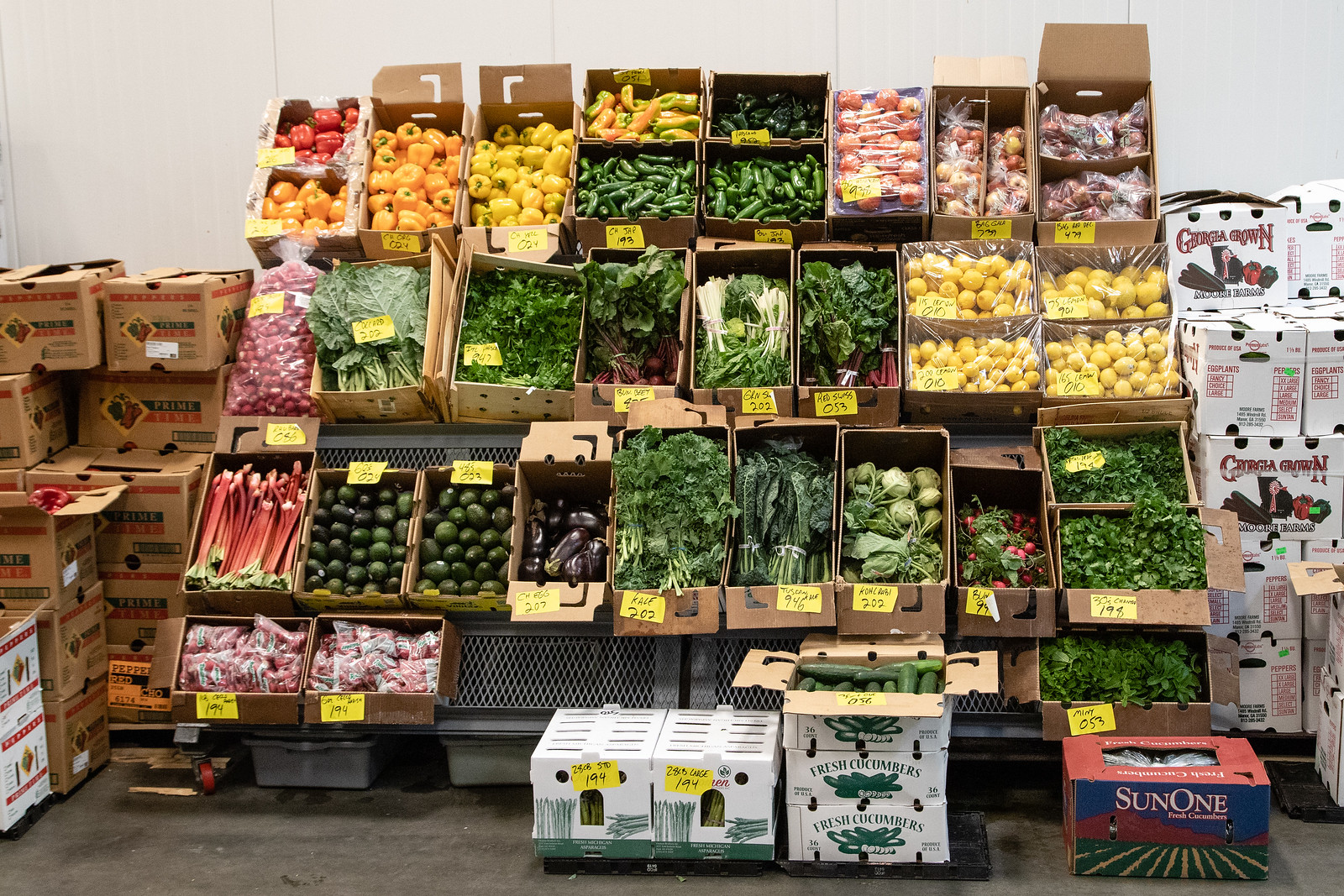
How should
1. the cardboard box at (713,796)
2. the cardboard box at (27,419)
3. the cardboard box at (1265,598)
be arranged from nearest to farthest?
the cardboard box at (713,796) → the cardboard box at (1265,598) → the cardboard box at (27,419)

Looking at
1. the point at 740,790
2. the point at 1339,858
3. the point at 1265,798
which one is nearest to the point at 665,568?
the point at 740,790

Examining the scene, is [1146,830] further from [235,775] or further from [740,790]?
[235,775]

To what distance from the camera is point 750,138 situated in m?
4.80

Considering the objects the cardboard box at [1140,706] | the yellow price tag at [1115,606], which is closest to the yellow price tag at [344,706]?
the cardboard box at [1140,706]

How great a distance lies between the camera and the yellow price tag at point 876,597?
12.2 ft

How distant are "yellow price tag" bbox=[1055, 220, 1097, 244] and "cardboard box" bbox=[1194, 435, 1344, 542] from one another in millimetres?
944

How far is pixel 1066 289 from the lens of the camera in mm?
4414

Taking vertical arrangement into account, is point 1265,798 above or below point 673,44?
below

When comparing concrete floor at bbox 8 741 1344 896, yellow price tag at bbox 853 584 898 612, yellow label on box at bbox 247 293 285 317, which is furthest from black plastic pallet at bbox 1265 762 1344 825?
yellow label on box at bbox 247 293 285 317

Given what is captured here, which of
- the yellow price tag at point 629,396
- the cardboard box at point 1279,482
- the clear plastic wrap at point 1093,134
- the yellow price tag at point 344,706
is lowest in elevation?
the yellow price tag at point 344,706

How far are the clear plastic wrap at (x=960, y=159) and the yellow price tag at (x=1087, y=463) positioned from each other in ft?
3.81

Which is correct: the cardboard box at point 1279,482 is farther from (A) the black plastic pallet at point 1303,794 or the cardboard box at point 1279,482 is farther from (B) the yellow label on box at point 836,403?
(B) the yellow label on box at point 836,403

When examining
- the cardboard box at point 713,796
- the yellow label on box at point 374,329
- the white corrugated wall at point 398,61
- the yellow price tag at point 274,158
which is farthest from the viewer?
the white corrugated wall at point 398,61

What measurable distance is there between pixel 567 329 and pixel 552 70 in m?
1.37
